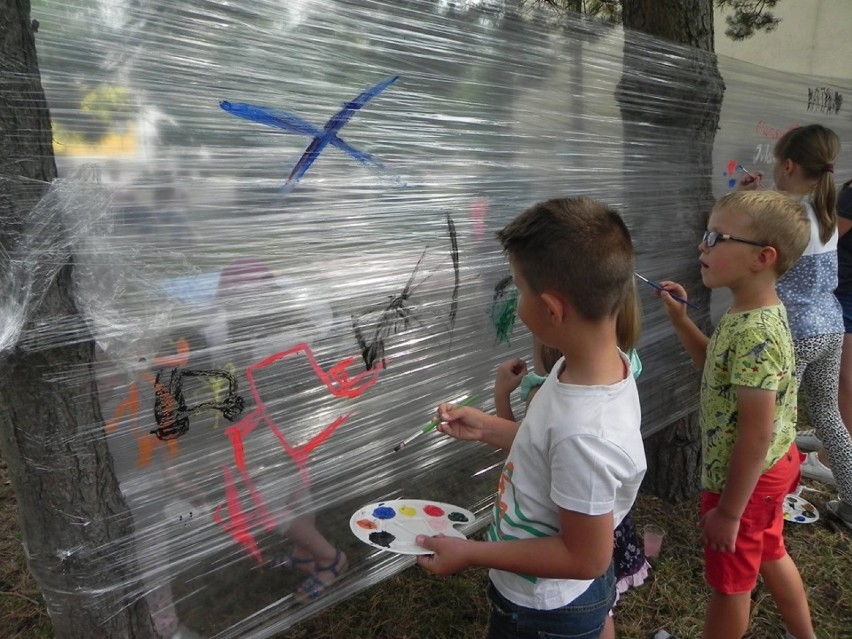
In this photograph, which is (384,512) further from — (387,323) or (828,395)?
(828,395)

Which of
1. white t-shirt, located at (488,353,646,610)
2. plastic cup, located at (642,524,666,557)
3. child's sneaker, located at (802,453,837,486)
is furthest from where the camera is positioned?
child's sneaker, located at (802,453,837,486)

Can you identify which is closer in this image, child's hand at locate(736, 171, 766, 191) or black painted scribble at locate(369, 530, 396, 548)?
black painted scribble at locate(369, 530, 396, 548)

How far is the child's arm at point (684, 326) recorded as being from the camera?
1.68m

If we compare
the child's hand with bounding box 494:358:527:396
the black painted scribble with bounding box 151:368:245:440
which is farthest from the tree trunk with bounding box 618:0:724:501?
the black painted scribble with bounding box 151:368:245:440

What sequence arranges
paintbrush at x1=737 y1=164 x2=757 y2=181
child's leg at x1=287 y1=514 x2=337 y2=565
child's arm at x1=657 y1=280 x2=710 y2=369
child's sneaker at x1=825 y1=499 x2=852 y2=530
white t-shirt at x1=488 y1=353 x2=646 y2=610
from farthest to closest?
paintbrush at x1=737 y1=164 x2=757 y2=181
child's sneaker at x1=825 y1=499 x2=852 y2=530
child's arm at x1=657 y1=280 x2=710 y2=369
child's leg at x1=287 y1=514 x2=337 y2=565
white t-shirt at x1=488 y1=353 x2=646 y2=610

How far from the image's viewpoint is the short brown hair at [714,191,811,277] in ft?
4.66

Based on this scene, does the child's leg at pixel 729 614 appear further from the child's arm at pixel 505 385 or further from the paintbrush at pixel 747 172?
the paintbrush at pixel 747 172

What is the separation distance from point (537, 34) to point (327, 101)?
0.74 m

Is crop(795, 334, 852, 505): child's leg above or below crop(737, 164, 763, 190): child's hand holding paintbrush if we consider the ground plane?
below

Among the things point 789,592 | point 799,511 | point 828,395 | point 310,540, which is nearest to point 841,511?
point 799,511

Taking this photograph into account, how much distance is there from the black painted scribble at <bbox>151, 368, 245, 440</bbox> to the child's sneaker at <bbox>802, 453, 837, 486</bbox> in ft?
8.52

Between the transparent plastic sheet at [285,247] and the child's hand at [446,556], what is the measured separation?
1.33 ft

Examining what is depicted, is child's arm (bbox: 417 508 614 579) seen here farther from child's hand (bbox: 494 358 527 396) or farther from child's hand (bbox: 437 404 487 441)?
child's hand (bbox: 494 358 527 396)

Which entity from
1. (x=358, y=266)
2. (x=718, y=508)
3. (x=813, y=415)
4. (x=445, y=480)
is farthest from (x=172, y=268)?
(x=813, y=415)
